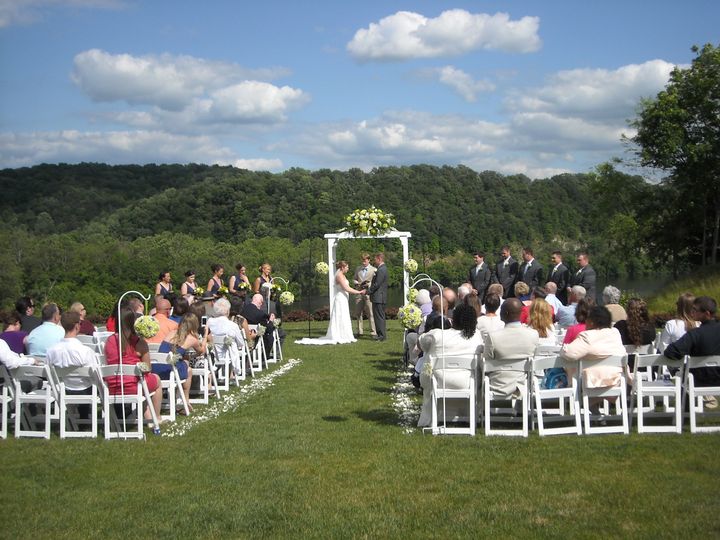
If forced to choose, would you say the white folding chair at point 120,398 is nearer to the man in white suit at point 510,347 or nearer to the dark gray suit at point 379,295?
the man in white suit at point 510,347

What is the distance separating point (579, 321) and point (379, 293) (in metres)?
8.82

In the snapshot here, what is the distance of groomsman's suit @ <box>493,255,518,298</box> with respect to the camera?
16.2 m

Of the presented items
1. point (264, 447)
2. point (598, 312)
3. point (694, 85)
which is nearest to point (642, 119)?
point (694, 85)

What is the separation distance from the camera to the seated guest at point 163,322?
31.9ft

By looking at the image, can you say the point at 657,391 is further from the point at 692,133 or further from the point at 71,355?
the point at 692,133

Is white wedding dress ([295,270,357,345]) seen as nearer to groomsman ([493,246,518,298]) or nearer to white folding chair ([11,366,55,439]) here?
groomsman ([493,246,518,298])

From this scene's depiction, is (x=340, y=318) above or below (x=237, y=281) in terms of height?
below

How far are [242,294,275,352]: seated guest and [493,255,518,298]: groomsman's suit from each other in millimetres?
4927

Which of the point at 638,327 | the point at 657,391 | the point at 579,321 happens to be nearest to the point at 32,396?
the point at 579,321

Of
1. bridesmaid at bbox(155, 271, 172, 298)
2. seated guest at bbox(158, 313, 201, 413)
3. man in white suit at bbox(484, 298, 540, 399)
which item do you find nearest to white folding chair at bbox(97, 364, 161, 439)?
seated guest at bbox(158, 313, 201, 413)

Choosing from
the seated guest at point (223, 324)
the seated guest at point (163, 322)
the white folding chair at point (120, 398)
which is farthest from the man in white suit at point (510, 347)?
the seated guest at point (223, 324)

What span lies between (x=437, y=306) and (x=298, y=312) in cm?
1664

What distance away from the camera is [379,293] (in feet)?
56.1

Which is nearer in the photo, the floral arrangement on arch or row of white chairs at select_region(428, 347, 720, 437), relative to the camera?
row of white chairs at select_region(428, 347, 720, 437)
